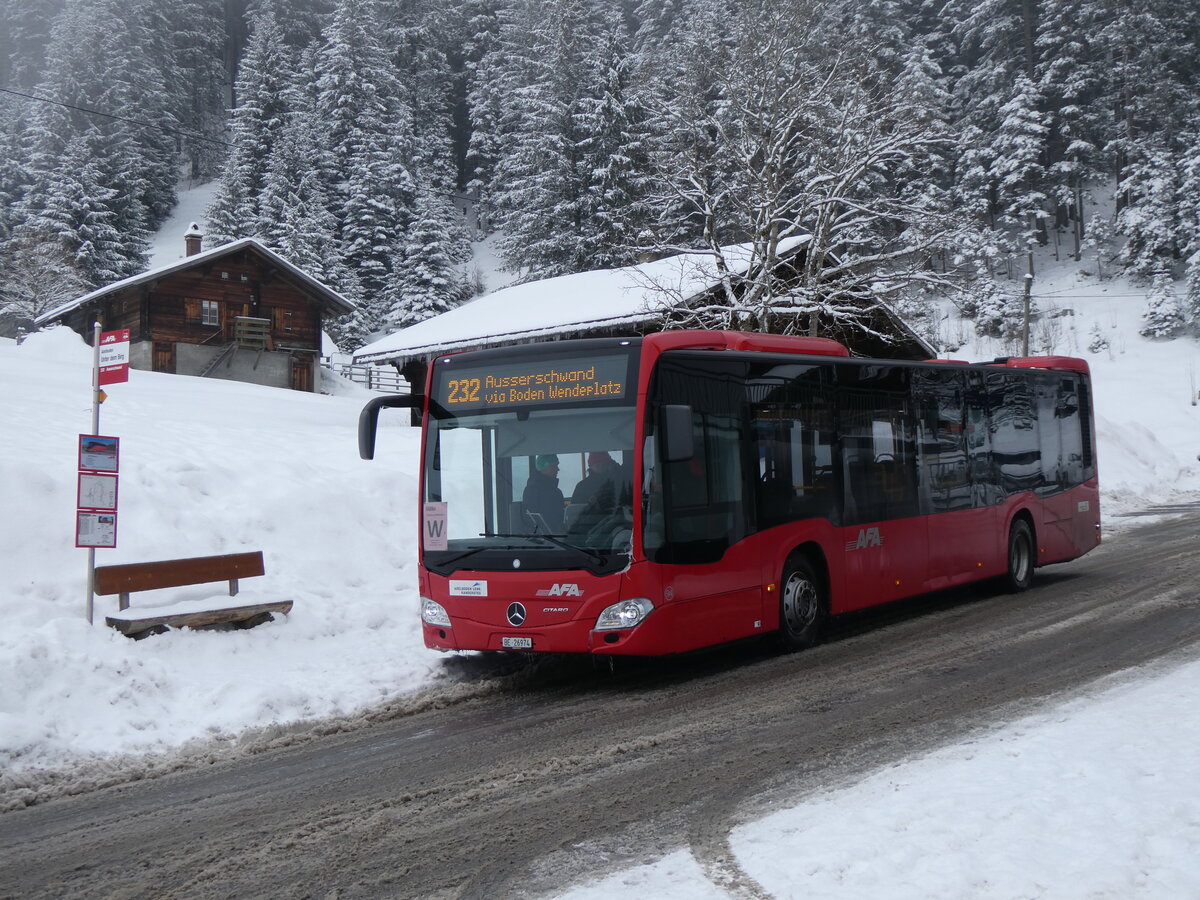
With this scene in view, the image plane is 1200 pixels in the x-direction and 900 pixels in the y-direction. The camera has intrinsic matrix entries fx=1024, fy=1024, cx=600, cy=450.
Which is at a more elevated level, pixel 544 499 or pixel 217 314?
pixel 217 314

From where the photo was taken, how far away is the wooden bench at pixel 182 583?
883 centimetres

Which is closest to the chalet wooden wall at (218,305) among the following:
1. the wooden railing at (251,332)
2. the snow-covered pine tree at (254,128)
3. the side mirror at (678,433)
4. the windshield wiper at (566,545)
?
the wooden railing at (251,332)

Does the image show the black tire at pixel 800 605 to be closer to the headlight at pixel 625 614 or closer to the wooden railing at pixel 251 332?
the headlight at pixel 625 614

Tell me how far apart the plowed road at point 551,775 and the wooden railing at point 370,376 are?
4751 centimetres

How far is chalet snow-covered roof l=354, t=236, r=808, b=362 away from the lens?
74.0 ft

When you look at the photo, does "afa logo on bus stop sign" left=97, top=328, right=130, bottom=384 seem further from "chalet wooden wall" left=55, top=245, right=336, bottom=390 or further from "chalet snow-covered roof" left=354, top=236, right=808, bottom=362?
"chalet wooden wall" left=55, top=245, right=336, bottom=390

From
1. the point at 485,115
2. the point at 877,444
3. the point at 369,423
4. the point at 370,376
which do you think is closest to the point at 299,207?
the point at 370,376

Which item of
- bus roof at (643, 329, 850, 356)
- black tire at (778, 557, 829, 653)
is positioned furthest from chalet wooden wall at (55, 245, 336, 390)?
black tire at (778, 557, 829, 653)

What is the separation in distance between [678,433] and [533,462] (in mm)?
1312

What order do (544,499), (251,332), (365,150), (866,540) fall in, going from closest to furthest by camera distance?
(544,499), (866,540), (251,332), (365,150)

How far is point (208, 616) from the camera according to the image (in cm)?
915

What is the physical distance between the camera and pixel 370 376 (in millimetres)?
58375

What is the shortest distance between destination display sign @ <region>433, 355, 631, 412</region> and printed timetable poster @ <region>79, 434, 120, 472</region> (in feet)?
9.45

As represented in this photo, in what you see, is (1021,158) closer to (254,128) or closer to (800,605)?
(800,605)
